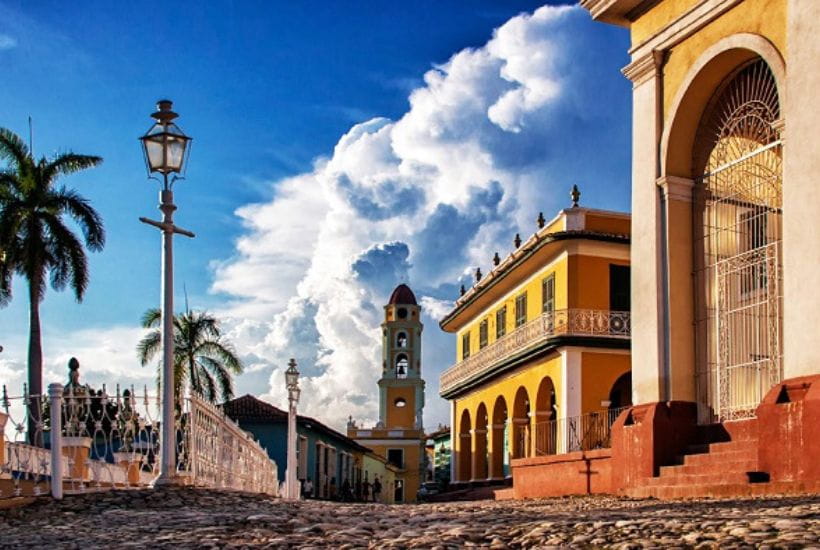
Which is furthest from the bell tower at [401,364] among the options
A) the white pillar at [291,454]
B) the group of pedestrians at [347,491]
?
the white pillar at [291,454]

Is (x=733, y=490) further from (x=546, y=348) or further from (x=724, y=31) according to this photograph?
(x=546, y=348)

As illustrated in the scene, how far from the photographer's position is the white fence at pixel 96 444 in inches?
465

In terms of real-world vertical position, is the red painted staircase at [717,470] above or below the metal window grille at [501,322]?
below

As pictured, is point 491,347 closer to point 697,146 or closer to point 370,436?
point 697,146

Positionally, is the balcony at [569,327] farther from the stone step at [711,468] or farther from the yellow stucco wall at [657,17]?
the stone step at [711,468]

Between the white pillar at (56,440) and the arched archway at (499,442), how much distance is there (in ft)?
78.0

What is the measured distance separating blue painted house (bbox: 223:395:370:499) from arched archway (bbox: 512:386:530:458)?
1174 cm

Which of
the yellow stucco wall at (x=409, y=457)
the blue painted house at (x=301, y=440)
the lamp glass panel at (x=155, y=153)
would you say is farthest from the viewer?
the yellow stucco wall at (x=409, y=457)

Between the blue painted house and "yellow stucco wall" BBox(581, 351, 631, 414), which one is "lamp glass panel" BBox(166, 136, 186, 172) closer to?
"yellow stucco wall" BBox(581, 351, 631, 414)

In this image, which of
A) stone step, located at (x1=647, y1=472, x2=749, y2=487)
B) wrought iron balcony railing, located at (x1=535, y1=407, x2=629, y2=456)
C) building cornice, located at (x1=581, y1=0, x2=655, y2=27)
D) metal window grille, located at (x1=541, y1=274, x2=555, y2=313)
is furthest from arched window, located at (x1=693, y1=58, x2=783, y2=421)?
metal window grille, located at (x1=541, y1=274, x2=555, y2=313)

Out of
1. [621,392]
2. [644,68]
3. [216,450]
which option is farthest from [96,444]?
[621,392]

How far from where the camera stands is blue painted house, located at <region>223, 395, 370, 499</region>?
145ft

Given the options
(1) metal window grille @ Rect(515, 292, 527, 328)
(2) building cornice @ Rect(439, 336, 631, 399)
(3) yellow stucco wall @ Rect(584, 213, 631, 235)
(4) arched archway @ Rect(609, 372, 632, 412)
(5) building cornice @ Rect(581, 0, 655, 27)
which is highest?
(5) building cornice @ Rect(581, 0, 655, 27)

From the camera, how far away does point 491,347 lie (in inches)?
1361
